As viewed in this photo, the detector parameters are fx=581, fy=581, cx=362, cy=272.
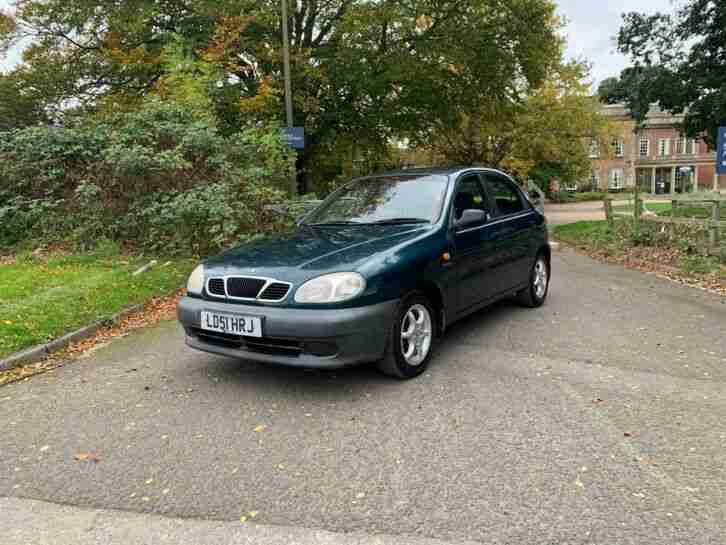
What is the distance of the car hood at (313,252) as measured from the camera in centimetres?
412

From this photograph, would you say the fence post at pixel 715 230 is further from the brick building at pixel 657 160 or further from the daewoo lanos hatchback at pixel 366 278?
the brick building at pixel 657 160

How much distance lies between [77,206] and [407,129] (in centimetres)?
1481

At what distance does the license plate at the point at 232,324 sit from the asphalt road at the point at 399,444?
488 mm

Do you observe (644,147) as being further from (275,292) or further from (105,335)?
(275,292)

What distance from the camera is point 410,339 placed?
4.49 metres

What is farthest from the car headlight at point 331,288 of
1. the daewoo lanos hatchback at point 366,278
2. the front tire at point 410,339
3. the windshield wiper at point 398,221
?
the windshield wiper at point 398,221

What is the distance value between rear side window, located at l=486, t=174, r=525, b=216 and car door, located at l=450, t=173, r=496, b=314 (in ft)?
0.85

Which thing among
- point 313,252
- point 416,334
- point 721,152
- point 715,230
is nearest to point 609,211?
point 721,152

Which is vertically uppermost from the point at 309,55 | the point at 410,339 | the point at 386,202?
the point at 309,55

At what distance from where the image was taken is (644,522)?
2.59m

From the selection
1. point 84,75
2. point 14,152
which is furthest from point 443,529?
point 84,75

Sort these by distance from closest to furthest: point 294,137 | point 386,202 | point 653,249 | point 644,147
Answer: point 386,202 < point 653,249 < point 294,137 < point 644,147

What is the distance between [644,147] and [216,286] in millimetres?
76596

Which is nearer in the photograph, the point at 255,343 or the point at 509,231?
the point at 255,343
